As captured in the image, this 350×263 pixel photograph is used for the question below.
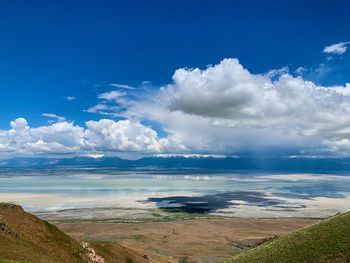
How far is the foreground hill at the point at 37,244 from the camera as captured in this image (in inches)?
2152

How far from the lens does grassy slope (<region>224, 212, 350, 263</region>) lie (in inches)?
1576

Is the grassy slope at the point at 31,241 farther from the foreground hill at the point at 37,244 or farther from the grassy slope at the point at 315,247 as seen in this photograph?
the grassy slope at the point at 315,247

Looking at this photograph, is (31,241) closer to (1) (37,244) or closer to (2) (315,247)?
(1) (37,244)

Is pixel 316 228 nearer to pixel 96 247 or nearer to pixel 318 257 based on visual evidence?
pixel 318 257

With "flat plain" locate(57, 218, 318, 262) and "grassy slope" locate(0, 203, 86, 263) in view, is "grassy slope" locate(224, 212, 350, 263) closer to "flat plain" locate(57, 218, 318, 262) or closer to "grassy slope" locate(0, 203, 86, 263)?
"grassy slope" locate(0, 203, 86, 263)

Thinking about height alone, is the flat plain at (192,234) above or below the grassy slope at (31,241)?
below

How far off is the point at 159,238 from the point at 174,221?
4146 cm

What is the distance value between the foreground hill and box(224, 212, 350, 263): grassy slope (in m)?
30.6

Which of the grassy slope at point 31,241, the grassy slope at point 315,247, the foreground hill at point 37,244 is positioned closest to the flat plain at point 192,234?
the foreground hill at point 37,244

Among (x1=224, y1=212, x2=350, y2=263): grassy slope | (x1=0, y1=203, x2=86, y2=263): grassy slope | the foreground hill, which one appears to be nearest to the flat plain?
the foreground hill

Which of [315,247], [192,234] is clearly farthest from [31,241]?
[192,234]

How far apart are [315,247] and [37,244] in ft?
156

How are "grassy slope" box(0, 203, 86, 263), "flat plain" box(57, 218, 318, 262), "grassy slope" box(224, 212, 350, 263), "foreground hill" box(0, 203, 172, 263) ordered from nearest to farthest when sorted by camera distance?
"grassy slope" box(224, 212, 350, 263) → "grassy slope" box(0, 203, 86, 263) → "foreground hill" box(0, 203, 172, 263) → "flat plain" box(57, 218, 318, 262)

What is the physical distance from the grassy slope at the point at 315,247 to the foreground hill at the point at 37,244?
3060 cm
